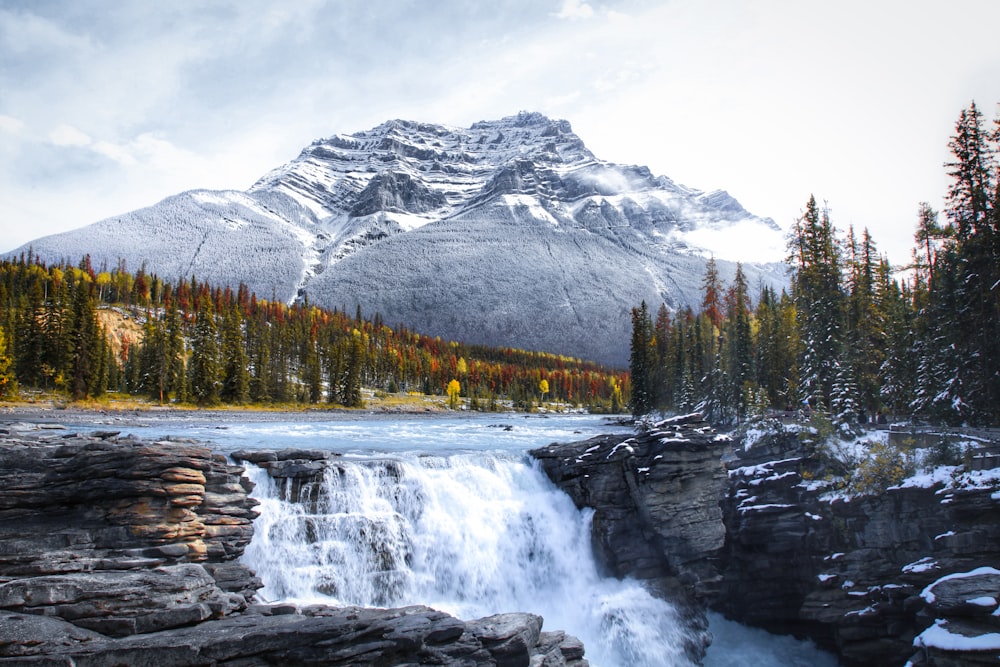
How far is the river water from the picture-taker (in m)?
23.3

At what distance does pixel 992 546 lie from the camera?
77.6 ft

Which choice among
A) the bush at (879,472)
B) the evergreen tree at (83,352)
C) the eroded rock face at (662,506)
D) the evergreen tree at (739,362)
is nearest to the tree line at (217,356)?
the evergreen tree at (83,352)

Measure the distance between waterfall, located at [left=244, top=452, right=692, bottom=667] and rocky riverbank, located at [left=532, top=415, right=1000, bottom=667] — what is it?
2118mm

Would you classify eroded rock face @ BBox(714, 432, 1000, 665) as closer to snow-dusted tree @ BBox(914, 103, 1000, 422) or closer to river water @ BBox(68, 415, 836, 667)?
river water @ BBox(68, 415, 836, 667)

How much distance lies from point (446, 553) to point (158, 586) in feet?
39.6

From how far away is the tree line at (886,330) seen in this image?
34.6 meters

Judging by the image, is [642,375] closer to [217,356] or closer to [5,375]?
[217,356]

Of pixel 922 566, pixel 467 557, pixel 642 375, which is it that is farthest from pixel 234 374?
pixel 922 566

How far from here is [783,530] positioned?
29.1m

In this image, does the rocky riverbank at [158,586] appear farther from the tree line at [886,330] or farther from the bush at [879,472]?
the tree line at [886,330]

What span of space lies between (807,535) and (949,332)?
17464 millimetres

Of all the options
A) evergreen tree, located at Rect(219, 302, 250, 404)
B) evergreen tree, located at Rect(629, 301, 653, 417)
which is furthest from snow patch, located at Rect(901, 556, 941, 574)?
evergreen tree, located at Rect(219, 302, 250, 404)

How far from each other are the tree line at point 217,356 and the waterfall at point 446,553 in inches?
2575

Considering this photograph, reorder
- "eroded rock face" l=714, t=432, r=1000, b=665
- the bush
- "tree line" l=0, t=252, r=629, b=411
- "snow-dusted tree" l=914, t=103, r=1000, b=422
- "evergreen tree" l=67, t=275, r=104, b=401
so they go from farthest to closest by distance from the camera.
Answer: "tree line" l=0, t=252, r=629, b=411 → "evergreen tree" l=67, t=275, r=104, b=401 → "snow-dusted tree" l=914, t=103, r=1000, b=422 → the bush → "eroded rock face" l=714, t=432, r=1000, b=665
